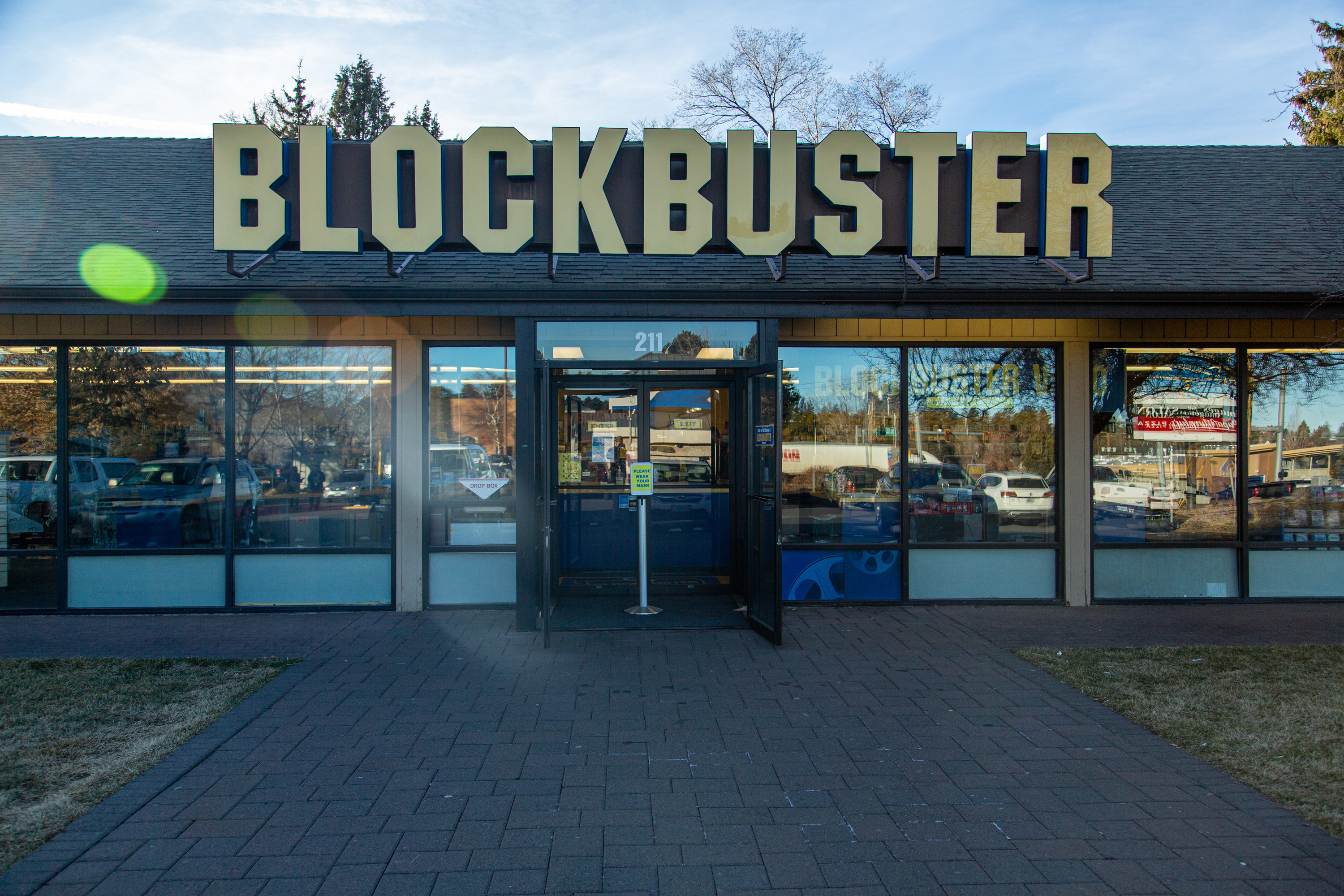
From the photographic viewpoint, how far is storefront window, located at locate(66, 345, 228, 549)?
8023mm

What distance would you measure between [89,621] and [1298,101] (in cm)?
2336

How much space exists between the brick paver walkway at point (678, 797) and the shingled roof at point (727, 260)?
3468 mm

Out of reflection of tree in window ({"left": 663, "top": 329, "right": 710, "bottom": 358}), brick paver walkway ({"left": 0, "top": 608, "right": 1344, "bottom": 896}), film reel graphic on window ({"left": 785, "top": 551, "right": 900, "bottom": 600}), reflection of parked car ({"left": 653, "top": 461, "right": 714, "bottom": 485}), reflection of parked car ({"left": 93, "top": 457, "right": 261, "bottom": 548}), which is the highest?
reflection of tree in window ({"left": 663, "top": 329, "right": 710, "bottom": 358})

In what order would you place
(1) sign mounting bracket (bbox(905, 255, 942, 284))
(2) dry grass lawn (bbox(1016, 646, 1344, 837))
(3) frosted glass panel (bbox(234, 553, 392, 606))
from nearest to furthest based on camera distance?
(2) dry grass lawn (bbox(1016, 646, 1344, 837))
(1) sign mounting bracket (bbox(905, 255, 942, 284))
(3) frosted glass panel (bbox(234, 553, 392, 606))

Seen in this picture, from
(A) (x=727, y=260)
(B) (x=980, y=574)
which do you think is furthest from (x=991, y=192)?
(B) (x=980, y=574)

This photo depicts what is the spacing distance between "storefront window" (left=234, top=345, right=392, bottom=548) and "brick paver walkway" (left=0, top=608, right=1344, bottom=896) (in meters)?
2.45

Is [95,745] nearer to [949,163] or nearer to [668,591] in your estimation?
[668,591]

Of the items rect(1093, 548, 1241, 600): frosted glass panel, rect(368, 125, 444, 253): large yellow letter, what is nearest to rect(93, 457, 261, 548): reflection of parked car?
rect(368, 125, 444, 253): large yellow letter

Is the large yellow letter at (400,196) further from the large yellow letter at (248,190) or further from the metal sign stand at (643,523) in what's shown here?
the metal sign stand at (643,523)

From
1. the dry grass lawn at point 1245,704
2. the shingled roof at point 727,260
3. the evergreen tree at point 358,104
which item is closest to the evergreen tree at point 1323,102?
the shingled roof at point 727,260

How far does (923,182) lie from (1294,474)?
18.2 feet

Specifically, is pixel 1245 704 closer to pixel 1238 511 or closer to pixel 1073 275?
pixel 1238 511

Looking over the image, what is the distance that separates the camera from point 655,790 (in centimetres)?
405

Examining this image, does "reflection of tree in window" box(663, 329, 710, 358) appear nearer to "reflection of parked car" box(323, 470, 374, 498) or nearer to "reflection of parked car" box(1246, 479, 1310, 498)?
"reflection of parked car" box(323, 470, 374, 498)
